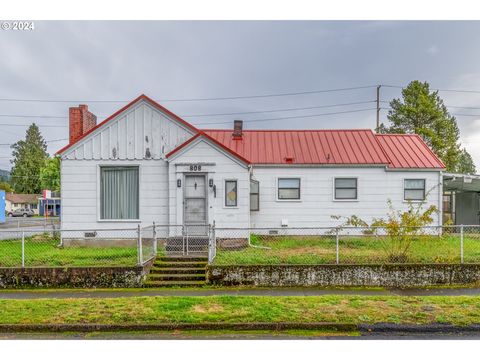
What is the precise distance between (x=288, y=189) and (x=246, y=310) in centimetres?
1100

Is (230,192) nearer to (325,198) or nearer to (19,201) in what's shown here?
(325,198)

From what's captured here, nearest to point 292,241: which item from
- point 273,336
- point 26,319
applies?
point 273,336

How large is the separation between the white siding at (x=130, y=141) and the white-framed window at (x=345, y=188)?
7592mm

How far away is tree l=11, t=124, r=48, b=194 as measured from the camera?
81.5 meters

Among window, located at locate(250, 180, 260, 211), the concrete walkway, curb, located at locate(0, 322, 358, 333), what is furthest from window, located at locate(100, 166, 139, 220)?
curb, located at locate(0, 322, 358, 333)

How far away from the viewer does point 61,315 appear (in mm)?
7945

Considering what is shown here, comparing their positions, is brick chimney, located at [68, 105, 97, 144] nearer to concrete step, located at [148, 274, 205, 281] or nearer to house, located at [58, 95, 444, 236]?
house, located at [58, 95, 444, 236]

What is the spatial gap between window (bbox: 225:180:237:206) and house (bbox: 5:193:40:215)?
237 ft

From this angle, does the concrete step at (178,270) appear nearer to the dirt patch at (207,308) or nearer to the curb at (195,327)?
the dirt patch at (207,308)

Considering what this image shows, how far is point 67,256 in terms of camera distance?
13219 mm

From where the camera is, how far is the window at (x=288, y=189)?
1867 cm

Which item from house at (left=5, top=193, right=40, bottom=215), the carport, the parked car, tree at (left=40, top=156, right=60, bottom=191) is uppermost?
tree at (left=40, top=156, right=60, bottom=191)

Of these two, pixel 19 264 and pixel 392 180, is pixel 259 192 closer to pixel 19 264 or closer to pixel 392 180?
pixel 392 180

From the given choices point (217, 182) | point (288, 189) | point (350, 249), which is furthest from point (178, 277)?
point (288, 189)
